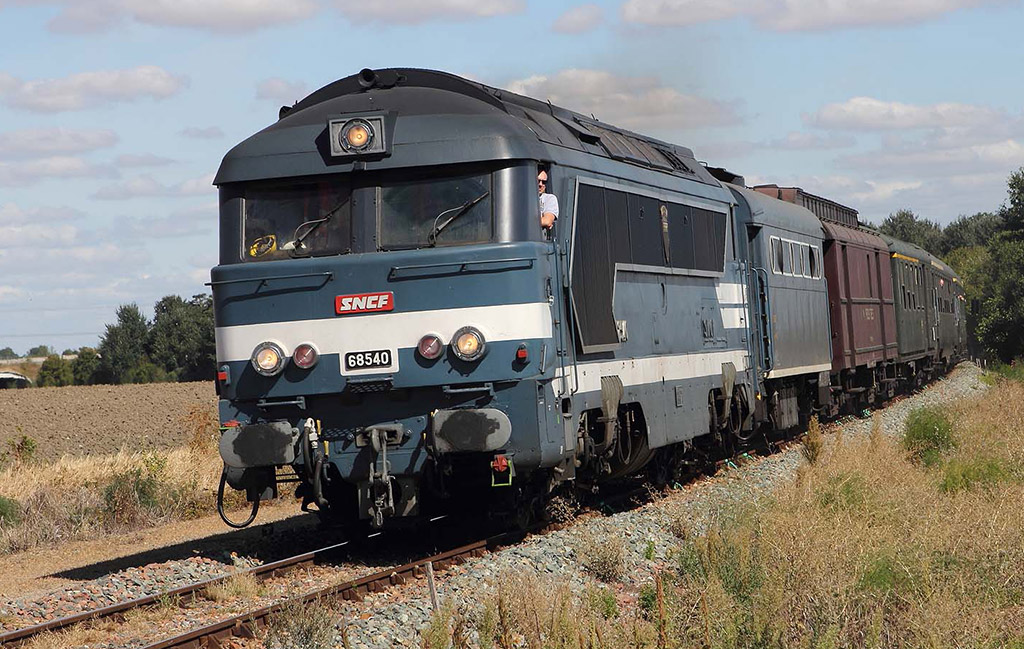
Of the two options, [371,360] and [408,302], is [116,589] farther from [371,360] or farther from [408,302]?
[408,302]

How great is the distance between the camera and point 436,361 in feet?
33.6

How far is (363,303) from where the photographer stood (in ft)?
33.9

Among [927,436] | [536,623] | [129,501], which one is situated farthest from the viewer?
[927,436]

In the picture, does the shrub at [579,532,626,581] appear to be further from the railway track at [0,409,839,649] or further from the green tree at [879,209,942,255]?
the green tree at [879,209,942,255]

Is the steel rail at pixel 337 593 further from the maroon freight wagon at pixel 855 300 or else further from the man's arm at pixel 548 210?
the maroon freight wagon at pixel 855 300

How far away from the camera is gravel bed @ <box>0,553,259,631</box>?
31.3ft

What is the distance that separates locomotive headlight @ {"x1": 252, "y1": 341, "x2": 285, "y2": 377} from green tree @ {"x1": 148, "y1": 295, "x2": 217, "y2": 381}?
283 feet

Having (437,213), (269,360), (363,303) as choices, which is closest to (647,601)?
(363,303)

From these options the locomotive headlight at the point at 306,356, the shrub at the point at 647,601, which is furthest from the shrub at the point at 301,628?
the locomotive headlight at the point at 306,356

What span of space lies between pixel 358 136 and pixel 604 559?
392 centimetres

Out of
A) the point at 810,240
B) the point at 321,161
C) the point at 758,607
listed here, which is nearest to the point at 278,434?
the point at 321,161

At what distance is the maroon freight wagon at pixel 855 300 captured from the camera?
23.1 metres

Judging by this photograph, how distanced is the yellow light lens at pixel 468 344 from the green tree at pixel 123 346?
9395cm

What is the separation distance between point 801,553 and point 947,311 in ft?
105
